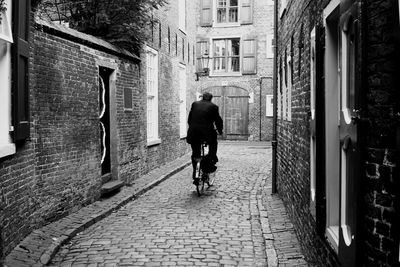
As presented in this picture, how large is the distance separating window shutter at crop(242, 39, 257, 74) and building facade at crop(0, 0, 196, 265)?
15.3 meters

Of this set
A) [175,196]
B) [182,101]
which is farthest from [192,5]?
[175,196]

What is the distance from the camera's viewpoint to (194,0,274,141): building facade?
1139 inches

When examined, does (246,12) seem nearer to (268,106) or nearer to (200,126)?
(268,106)

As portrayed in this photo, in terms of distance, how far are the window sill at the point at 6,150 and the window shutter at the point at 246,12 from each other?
2512cm

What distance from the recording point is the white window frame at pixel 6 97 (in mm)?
5453

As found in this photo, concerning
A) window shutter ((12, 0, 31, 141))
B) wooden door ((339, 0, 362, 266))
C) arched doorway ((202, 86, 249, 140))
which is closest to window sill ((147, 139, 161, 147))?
window shutter ((12, 0, 31, 141))

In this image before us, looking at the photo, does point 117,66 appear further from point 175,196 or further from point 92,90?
point 175,196

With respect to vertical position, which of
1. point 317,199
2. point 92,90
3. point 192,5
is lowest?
point 317,199

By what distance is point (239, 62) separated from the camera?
29.6 m

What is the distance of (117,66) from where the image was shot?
10336mm

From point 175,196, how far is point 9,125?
484 centimetres

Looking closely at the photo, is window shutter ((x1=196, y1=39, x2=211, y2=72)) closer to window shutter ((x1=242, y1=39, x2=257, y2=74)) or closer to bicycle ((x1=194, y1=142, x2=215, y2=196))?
window shutter ((x1=242, y1=39, x2=257, y2=74))

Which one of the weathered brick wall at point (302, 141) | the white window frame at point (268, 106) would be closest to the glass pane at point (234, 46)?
the white window frame at point (268, 106)

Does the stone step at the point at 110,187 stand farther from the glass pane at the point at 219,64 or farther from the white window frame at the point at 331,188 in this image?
the glass pane at the point at 219,64
